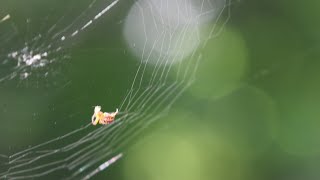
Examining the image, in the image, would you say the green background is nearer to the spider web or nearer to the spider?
the spider web

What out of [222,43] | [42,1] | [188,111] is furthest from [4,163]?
[222,43]

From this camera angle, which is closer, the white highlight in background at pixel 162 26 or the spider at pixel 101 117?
the spider at pixel 101 117

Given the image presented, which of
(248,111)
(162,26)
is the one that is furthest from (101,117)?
(248,111)

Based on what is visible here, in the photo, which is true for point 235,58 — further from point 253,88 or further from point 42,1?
point 42,1

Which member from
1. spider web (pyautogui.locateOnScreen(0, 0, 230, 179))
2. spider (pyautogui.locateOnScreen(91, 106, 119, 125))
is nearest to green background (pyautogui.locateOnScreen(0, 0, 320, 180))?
spider web (pyautogui.locateOnScreen(0, 0, 230, 179))

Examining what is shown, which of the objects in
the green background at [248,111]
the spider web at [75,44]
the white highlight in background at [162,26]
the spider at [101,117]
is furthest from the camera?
the green background at [248,111]

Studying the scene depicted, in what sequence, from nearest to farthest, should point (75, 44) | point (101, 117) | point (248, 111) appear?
point (101, 117) → point (75, 44) → point (248, 111)

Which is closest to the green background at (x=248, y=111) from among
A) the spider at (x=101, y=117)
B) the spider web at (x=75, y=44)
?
the spider web at (x=75, y=44)

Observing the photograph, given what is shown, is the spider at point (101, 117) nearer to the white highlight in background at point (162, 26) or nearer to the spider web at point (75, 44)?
the spider web at point (75, 44)

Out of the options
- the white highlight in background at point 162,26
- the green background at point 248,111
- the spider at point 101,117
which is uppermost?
the white highlight in background at point 162,26

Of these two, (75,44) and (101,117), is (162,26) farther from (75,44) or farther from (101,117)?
(101,117)
